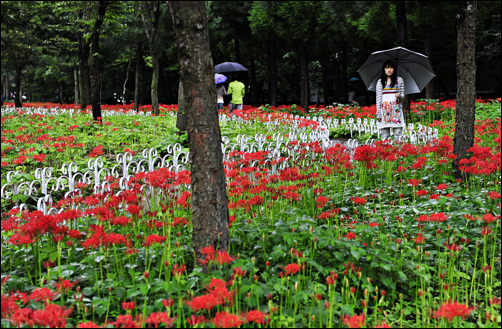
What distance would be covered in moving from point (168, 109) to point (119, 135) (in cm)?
935

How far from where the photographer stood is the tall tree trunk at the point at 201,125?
3295mm

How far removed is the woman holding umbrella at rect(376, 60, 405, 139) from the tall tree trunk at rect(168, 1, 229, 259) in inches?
234

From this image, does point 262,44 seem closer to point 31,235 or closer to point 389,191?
point 389,191

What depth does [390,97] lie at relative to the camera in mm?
8523

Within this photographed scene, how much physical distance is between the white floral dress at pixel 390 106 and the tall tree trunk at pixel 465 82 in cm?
240

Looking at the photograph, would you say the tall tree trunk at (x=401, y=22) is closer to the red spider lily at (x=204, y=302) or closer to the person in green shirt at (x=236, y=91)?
the person in green shirt at (x=236, y=91)

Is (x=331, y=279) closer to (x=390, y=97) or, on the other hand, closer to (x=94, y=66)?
(x=390, y=97)

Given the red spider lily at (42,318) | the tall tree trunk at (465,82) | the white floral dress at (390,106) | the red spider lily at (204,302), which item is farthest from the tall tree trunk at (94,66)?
the red spider lily at (204,302)

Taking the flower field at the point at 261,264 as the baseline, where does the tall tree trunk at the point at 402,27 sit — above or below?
above

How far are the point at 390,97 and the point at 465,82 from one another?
2.49 meters

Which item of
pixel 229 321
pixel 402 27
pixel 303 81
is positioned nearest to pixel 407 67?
pixel 402 27

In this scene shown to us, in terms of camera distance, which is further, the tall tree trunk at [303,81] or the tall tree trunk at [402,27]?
the tall tree trunk at [303,81]

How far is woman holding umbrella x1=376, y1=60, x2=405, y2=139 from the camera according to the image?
852 cm

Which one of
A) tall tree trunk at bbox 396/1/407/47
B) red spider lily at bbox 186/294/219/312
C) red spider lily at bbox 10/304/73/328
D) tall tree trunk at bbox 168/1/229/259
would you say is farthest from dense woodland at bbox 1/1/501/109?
red spider lily at bbox 186/294/219/312
